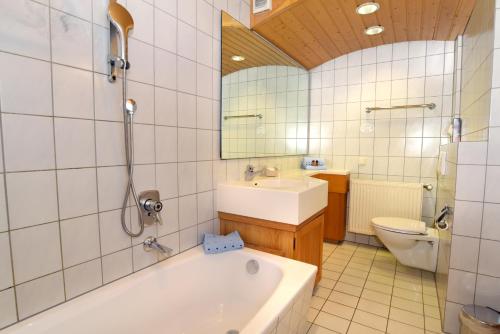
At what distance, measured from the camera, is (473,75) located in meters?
Result: 1.88

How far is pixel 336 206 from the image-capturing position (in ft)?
9.55

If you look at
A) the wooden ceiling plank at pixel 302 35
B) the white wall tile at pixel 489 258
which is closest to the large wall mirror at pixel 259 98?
the wooden ceiling plank at pixel 302 35

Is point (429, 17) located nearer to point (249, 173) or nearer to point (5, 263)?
point (249, 173)

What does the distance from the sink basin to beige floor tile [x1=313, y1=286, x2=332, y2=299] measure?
66cm

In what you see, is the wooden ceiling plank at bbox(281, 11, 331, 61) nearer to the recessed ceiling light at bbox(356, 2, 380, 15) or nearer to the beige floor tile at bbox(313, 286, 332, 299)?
the recessed ceiling light at bbox(356, 2, 380, 15)

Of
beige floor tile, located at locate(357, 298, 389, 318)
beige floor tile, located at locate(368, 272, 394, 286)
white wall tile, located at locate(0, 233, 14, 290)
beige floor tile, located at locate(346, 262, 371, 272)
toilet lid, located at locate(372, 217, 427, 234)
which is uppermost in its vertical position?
white wall tile, located at locate(0, 233, 14, 290)

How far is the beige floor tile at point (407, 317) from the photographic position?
169 centimetres

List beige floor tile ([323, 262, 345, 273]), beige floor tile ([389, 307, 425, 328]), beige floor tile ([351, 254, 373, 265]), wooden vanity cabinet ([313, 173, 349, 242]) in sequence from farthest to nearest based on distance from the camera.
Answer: wooden vanity cabinet ([313, 173, 349, 242])
beige floor tile ([351, 254, 373, 265])
beige floor tile ([323, 262, 345, 273])
beige floor tile ([389, 307, 425, 328])

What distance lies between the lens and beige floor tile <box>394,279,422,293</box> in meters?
2.10

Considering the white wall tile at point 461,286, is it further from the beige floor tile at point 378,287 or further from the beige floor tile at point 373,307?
the beige floor tile at point 378,287

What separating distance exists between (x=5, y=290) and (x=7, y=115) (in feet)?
1.98

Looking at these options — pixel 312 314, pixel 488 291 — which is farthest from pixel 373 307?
pixel 488 291

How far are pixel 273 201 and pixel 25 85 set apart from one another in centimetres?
127

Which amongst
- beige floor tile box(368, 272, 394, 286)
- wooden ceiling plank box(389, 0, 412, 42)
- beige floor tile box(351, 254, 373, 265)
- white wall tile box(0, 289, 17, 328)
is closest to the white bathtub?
white wall tile box(0, 289, 17, 328)
